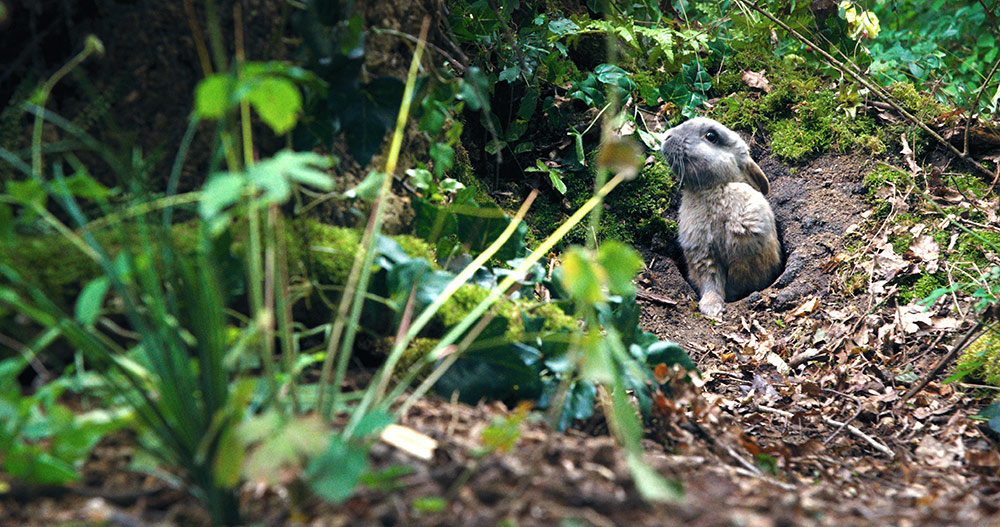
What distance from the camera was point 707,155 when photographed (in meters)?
4.64

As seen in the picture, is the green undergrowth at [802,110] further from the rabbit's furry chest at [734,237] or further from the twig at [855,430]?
the twig at [855,430]

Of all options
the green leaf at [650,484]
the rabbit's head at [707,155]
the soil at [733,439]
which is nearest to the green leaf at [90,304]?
the soil at [733,439]

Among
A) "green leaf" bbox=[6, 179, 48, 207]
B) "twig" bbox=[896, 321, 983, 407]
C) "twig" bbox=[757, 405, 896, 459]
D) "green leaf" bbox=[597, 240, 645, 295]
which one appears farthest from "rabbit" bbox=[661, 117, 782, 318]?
"green leaf" bbox=[6, 179, 48, 207]

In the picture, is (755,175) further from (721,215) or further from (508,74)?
(508,74)

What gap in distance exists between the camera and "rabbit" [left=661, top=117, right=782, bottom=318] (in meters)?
4.61

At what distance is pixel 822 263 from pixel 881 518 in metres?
3.06

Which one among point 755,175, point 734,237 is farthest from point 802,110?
point 734,237

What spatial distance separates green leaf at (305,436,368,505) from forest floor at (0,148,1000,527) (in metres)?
0.12

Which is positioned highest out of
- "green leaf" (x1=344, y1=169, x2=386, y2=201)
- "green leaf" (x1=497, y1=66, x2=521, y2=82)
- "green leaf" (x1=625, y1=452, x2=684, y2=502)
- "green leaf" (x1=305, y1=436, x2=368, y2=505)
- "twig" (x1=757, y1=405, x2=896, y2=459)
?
"green leaf" (x1=497, y1=66, x2=521, y2=82)

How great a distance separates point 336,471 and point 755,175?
429 cm

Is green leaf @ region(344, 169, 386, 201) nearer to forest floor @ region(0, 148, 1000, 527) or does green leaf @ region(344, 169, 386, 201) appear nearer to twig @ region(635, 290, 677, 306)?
forest floor @ region(0, 148, 1000, 527)

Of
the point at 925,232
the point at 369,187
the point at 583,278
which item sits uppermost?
the point at 583,278

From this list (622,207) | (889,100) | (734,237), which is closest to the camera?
(889,100)

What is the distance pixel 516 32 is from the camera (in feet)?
15.0
